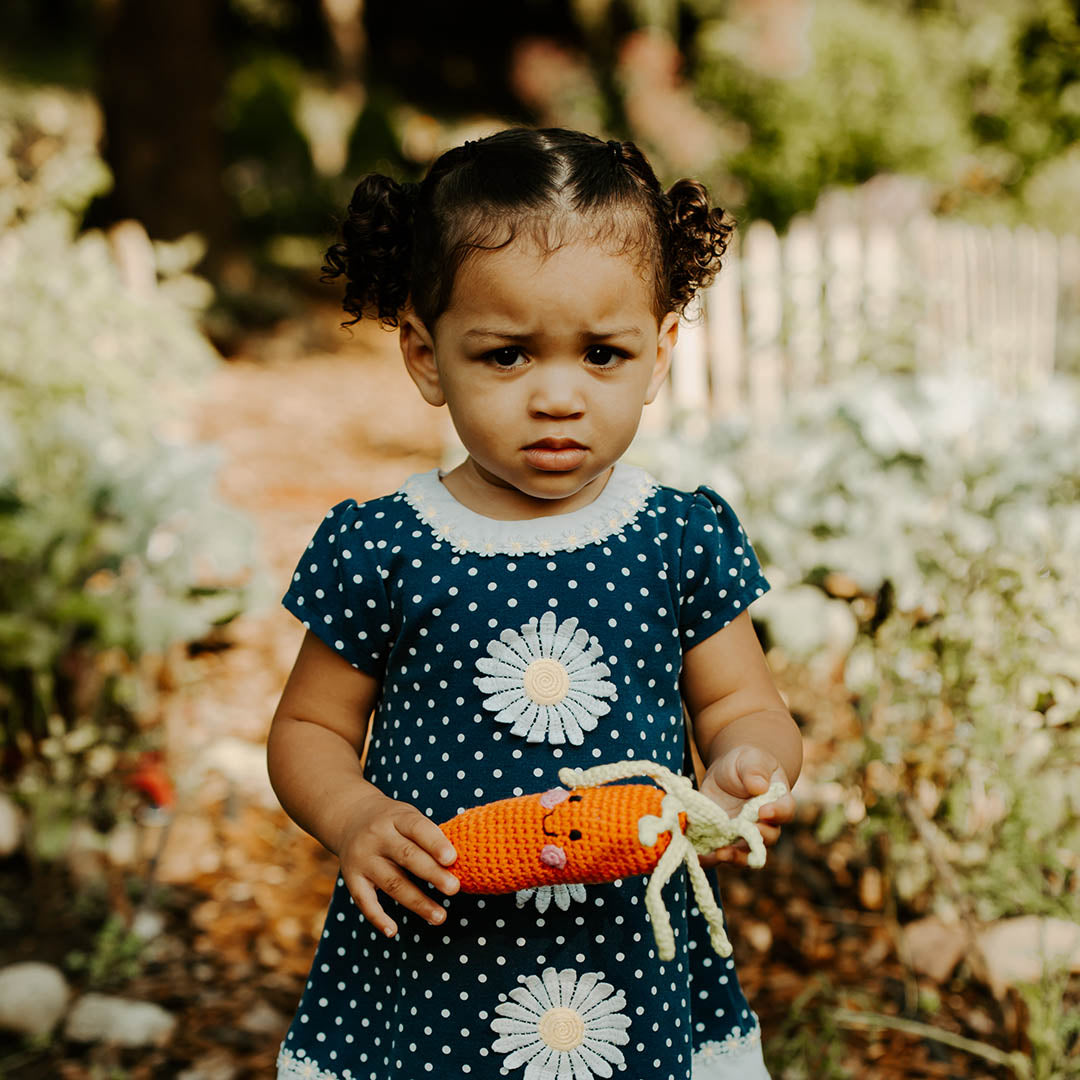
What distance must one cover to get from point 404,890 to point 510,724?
24 centimetres

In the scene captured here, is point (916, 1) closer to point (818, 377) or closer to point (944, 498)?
point (818, 377)

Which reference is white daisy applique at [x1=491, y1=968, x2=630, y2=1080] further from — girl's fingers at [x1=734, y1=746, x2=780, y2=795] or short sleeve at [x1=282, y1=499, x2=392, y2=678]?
short sleeve at [x1=282, y1=499, x2=392, y2=678]

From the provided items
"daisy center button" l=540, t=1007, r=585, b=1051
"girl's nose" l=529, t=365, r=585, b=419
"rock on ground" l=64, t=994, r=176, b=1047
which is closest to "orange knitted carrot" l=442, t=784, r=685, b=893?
"daisy center button" l=540, t=1007, r=585, b=1051

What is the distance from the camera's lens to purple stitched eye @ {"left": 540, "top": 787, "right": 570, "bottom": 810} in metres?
1.33

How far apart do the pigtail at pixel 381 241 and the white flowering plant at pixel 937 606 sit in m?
1.41

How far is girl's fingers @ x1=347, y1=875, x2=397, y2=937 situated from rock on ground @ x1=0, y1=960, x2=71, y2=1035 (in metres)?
1.54

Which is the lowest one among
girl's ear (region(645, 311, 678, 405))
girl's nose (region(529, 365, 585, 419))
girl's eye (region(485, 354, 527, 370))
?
girl's nose (region(529, 365, 585, 419))

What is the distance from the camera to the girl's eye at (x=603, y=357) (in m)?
1.43

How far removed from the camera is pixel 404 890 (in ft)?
4.42

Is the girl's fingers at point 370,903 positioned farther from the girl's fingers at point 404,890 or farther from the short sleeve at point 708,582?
the short sleeve at point 708,582

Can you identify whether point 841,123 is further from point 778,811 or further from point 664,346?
point 778,811

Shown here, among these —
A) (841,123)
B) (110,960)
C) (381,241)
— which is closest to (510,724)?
(381,241)

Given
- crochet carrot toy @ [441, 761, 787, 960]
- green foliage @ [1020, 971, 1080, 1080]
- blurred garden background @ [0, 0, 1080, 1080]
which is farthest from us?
blurred garden background @ [0, 0, 1080, 1080]

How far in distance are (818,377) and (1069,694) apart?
3224mm
